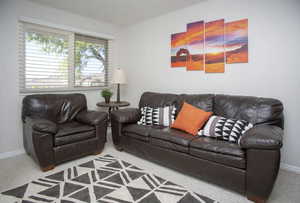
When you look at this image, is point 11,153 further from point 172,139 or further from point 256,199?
point 256,199

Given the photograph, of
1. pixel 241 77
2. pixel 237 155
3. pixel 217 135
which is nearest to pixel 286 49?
pixel 241 77

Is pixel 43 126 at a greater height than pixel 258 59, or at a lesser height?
lesser

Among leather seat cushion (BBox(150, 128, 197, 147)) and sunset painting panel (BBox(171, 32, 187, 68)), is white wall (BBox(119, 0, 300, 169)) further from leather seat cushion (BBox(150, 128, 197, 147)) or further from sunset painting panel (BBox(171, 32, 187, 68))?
leather seat cushion (BBox(150, 128, 197, 147))

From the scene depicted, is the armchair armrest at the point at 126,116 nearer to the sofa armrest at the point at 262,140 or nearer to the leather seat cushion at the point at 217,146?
the leather seat cushion at the point at 217,146

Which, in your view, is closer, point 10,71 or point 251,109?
point 251,109

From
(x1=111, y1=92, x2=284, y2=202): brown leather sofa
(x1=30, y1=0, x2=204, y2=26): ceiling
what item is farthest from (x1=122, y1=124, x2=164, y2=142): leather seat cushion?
(x1=30, y1=0, x2=204, y2=26): ceiling

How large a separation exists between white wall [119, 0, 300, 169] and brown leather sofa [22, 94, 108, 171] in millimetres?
1548

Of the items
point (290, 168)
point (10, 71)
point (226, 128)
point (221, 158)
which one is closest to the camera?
point (221, 158)

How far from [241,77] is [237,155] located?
4.36ft

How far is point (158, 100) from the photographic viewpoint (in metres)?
3.29

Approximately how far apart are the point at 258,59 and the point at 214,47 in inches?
26.1

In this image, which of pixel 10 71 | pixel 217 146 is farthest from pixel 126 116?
pixel 10 71

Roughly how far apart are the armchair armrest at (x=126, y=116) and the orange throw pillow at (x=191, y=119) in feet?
2.35

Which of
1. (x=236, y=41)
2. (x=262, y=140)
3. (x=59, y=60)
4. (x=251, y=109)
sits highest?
(x=236, y=41)
